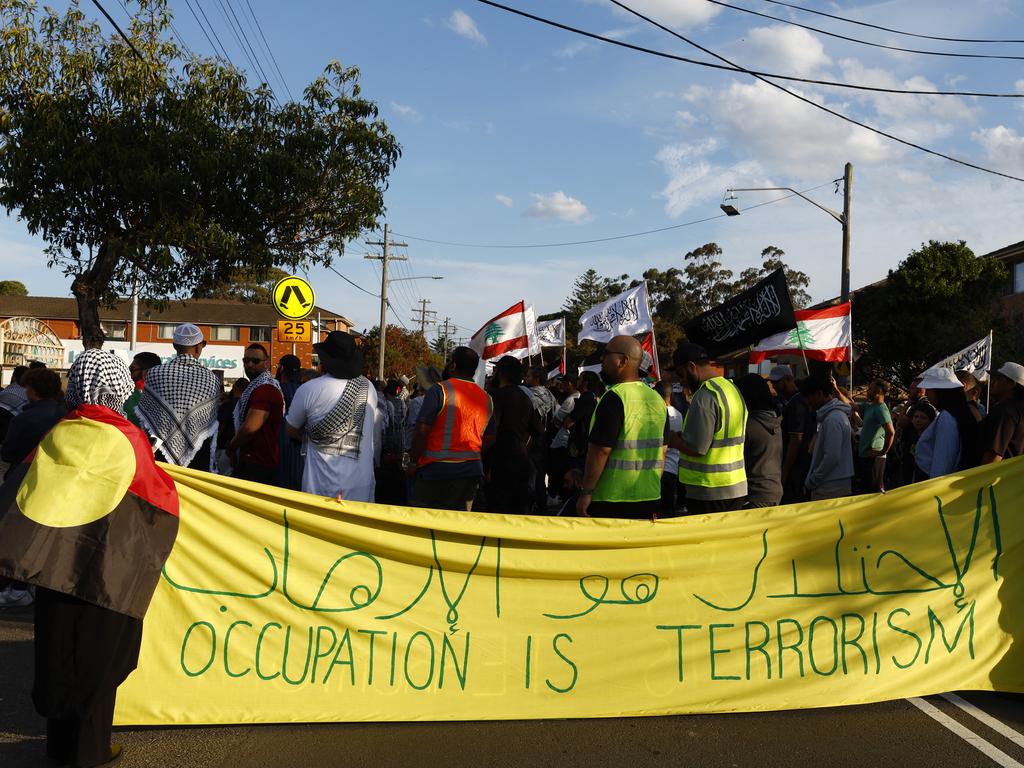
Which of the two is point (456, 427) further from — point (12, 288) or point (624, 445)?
point (12, 288)

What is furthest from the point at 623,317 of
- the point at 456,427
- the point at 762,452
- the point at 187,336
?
the point at 187,336

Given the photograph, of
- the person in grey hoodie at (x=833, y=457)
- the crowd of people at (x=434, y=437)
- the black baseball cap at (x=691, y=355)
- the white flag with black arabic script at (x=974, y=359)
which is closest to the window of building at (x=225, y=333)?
the white flag with black arabic script at (x=974, y=359)

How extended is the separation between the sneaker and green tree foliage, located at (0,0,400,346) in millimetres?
8329

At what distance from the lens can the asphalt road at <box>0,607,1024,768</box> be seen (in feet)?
13.1

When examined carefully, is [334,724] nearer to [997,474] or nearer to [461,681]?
[461,681]

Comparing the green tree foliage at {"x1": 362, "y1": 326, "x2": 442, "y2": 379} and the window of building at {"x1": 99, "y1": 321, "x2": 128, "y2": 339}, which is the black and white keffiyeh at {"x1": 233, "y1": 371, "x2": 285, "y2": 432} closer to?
the green tree foliage at {"x1": 362, "y1": 326, "x2": 442, "y2": 379}

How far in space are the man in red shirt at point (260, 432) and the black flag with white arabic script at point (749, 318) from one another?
14.1 ft

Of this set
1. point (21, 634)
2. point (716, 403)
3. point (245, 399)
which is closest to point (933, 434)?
point (716, 403)

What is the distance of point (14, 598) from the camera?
22.2 feet

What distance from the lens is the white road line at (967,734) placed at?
406 centimetres

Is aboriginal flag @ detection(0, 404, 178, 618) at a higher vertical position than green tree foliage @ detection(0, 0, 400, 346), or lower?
lower

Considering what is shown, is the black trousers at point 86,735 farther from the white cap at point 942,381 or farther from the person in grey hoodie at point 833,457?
the white cap at point 942,381

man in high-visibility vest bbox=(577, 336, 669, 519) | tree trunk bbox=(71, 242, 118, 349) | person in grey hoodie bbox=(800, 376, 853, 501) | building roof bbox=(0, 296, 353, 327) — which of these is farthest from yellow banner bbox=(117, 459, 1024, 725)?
building roof bbox=(0, 296, 353, 327)

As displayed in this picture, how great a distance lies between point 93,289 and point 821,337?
425 inches
